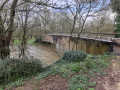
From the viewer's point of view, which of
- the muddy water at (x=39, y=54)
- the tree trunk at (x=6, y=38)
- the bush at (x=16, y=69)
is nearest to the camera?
the bush at (x=16, y=69)

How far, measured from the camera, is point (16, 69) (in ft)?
13.9

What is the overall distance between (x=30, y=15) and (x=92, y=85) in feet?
20.2

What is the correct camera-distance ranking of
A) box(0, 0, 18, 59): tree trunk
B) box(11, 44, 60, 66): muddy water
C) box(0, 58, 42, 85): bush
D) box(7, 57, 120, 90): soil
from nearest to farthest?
box(7, 57, 120, 90): soil < box(0, 58, 42, 85): bush < box(0, 0, 18, 59): tree trunk < box(11, 44, 60, 66): muddy water

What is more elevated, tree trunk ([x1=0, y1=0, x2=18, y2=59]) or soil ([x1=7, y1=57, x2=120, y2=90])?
tree trunk ([x1=0, y1=0, x2=18, y2=59])

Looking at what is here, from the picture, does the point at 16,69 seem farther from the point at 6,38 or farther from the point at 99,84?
the point at 99,84

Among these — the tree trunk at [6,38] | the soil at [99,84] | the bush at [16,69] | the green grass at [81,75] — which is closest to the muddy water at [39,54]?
the tree trunk at [6,38]

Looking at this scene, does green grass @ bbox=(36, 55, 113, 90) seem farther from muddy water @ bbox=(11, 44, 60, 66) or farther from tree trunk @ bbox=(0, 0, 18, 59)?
Result: tree trunk @ bbox=(0, 0, 18, 59)

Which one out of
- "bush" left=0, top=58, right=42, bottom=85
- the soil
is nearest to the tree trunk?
"bush" left=0, top=58, right=42, bottom=85

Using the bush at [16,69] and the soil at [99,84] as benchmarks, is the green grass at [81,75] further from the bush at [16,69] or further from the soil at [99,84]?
the bush at [16,69]

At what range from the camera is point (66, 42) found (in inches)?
548

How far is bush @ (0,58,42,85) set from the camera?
4.00m

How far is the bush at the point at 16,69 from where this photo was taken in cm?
400

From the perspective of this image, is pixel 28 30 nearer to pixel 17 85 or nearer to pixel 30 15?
pixel 30 15

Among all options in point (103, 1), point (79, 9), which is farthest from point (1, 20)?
point (103, 1)
